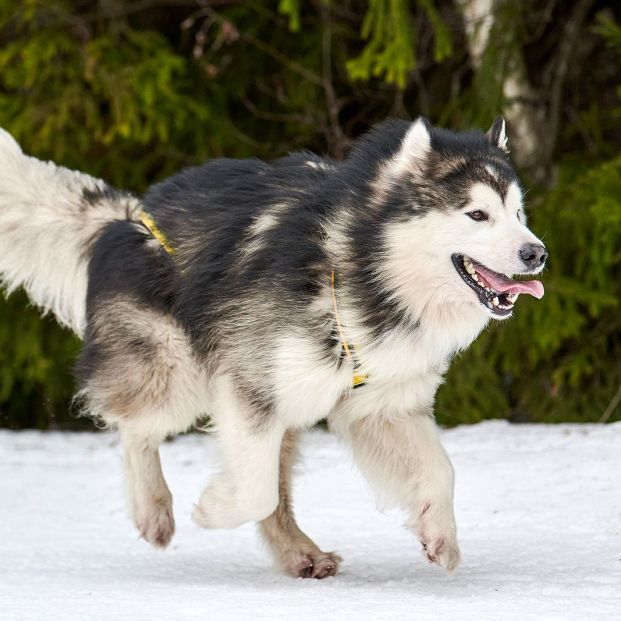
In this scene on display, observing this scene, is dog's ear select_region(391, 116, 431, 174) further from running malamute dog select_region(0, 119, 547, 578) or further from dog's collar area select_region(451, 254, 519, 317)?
dog's collar area select_region(451, 254, 519, 317)

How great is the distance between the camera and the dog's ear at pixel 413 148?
465 centimetres

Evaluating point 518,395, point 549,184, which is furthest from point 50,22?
point 518,395

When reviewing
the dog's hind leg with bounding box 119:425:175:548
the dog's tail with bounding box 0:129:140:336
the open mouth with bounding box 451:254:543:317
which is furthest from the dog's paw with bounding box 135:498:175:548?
the open mouth with bounding box 451:254:543:317

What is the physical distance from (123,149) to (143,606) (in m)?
6.92

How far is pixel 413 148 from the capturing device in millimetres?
4668

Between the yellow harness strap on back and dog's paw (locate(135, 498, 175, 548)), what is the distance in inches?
43.5

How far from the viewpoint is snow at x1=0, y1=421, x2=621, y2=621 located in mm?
4090

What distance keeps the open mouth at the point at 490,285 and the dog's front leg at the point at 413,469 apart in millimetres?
746

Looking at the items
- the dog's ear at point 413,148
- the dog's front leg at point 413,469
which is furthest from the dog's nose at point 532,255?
the dog's front leg at point 413,469

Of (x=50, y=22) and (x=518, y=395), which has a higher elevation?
(x=50, y=22)

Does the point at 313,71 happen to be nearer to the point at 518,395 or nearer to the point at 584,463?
the point at 518,395

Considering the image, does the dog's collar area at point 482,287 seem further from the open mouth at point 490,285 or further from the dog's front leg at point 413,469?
the dog's front leg at point 413,469

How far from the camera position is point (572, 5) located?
10383 millimetres

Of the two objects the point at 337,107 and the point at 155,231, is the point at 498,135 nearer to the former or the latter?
the point at 155,231
